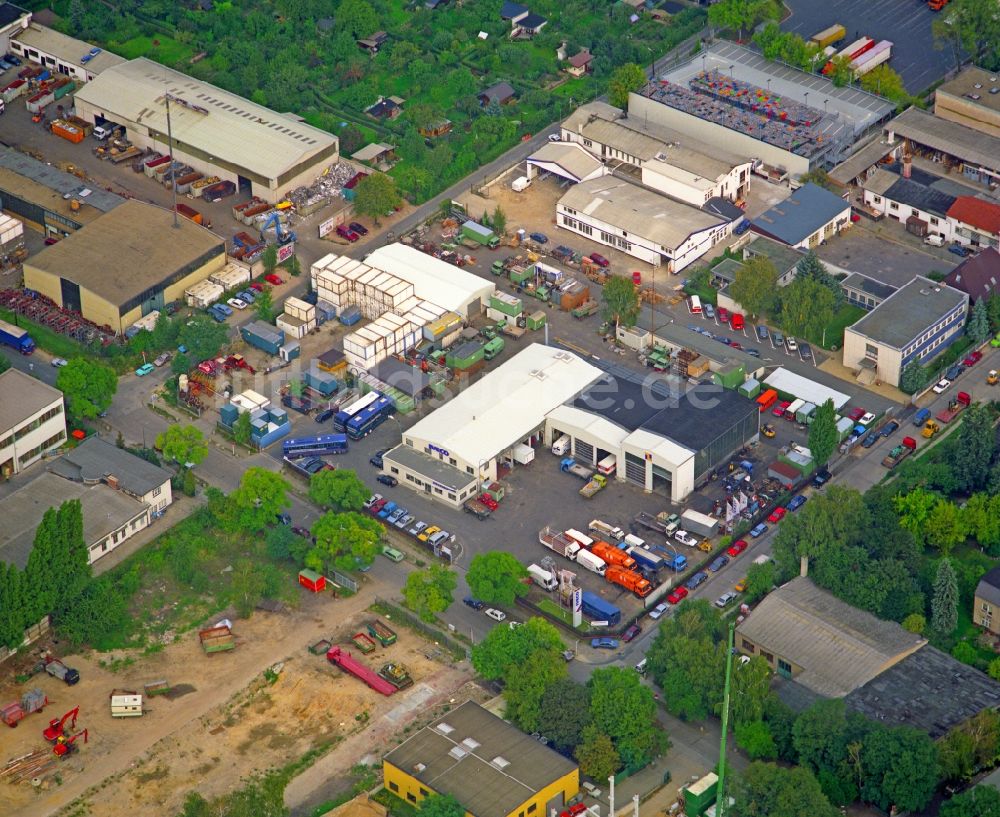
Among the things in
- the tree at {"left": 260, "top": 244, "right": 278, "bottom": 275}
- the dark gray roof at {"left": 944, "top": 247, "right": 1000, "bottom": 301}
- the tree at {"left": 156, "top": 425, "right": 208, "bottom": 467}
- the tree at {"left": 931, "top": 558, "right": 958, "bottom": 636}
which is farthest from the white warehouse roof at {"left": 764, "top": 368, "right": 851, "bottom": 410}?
the tree at {"left": 156, "top": 425, "right": 208, "bottom": 467}

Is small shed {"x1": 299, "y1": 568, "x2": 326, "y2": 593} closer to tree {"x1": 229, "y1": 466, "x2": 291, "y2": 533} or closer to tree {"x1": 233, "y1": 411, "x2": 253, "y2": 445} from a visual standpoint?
tree {"x1": 229, "y1": 466, "x2": 291, "y2": 533}

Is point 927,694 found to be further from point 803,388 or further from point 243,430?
point 243,430

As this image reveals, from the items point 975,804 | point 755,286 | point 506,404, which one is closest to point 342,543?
point 506,404

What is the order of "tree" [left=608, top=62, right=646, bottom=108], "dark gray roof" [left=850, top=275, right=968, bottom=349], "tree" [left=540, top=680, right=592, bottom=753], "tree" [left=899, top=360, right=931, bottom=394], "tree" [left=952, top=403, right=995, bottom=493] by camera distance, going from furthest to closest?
"tree" [left=608, top=62, right=646, bottom=108], "dark gray roof" [left=850, top=275, right=968, bottom=349], "tree" [left=899, top=360, right=931, bottom=394], "tree" [left=952, top=403, right=995, bottom=493], "tree" [left=540, top=680, right=592, bottom=753]

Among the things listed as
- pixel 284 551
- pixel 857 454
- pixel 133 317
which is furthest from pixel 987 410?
pixel 133 317

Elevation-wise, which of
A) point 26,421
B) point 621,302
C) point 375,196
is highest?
point 375,196

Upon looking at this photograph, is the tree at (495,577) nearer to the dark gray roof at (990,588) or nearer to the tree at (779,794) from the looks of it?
the tree at (779,794)
